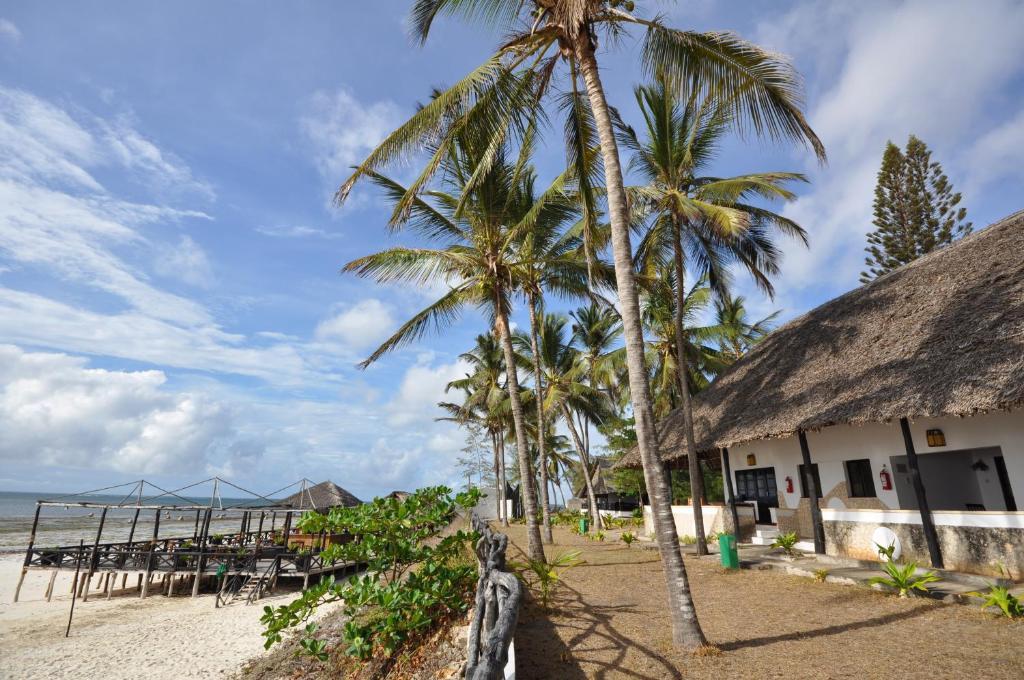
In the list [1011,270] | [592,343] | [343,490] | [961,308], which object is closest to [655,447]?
[961,308]

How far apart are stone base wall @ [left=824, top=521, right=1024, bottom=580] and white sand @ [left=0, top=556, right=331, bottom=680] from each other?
33.8ft

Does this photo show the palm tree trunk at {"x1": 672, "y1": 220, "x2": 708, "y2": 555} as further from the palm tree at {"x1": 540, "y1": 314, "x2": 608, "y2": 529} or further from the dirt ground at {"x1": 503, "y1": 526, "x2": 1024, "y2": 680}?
the palm tree at {"x1": 540, "y1": 314, "x2": 608, "y2": 529}

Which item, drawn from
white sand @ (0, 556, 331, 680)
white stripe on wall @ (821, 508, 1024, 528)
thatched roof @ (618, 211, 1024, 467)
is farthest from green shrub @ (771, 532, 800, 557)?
white sand @ (0, 556, 331, 680)

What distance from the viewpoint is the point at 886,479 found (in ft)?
30.1

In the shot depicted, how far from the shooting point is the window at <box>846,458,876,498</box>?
972 centimetres

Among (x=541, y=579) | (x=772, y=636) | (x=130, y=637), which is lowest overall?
(x=130, y=637)

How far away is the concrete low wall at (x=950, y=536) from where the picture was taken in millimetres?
6461

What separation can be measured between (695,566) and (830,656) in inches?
192

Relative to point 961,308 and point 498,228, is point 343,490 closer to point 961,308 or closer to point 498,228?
point 498,228

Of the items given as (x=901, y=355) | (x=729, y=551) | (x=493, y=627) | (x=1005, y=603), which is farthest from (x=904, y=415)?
(x=493, y=627)

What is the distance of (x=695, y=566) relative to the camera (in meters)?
9.21

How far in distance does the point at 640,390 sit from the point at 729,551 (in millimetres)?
5428

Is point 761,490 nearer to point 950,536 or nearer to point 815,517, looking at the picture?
point 815,517

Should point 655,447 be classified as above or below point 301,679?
above
